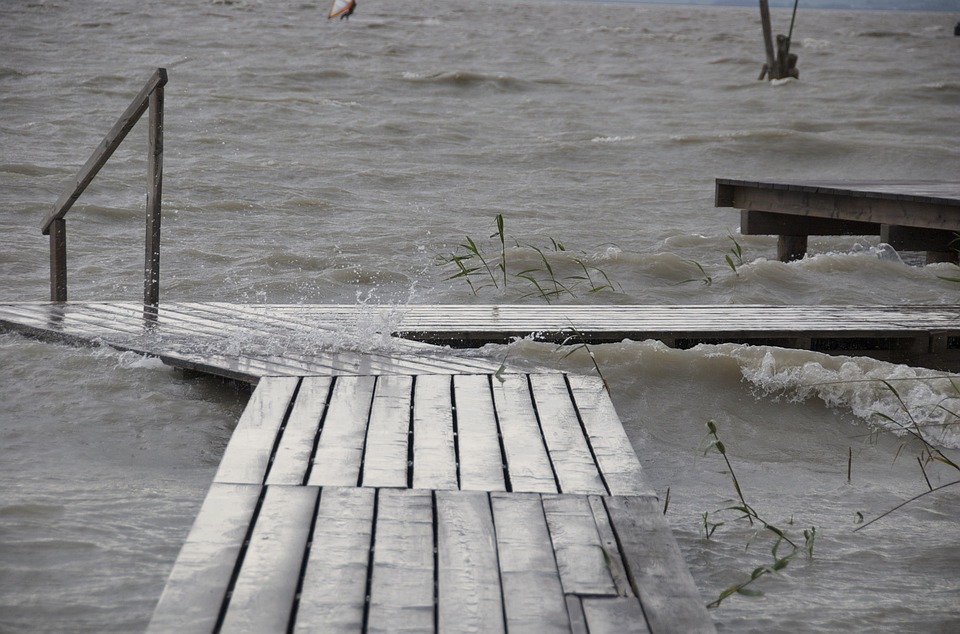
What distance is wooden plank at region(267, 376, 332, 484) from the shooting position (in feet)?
11.5

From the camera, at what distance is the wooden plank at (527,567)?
2.63 m

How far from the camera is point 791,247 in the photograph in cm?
956

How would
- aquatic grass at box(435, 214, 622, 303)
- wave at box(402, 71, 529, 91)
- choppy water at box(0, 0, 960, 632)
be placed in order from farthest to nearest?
wave at box(402, 71, 529, 91) → aquatic grass at box(435, 214, 622, 303) → choppy water at box(0, 0, 960, 632)

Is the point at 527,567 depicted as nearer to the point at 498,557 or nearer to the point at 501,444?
the point at 498,557

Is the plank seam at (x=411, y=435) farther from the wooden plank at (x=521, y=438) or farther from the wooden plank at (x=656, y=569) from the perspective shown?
the wooden plank at (x=656, y=569)

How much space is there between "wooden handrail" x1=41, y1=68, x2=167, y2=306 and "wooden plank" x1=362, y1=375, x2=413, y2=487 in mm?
2264

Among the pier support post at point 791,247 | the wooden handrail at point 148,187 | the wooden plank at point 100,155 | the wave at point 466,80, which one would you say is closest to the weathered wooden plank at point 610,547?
the wooden handrail at point 148,187

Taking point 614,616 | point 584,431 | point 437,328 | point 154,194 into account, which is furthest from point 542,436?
point 154,194

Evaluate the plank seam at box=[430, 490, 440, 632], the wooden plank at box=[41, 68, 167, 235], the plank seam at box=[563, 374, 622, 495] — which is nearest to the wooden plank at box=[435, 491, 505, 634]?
the plank seam at box=[430, 490, 440, 632]

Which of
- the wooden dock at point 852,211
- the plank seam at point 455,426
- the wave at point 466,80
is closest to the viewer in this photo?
the plank seam at point 455,426

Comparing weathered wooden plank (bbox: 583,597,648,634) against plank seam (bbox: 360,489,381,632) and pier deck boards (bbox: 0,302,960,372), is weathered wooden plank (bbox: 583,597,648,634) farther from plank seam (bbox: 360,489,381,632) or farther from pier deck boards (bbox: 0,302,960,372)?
pier deck boards (bbox: 0,302,960,372)

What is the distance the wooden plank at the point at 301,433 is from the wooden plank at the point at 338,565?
0.20 meters

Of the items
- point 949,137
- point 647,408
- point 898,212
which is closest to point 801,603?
point 647,408

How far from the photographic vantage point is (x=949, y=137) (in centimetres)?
1852
